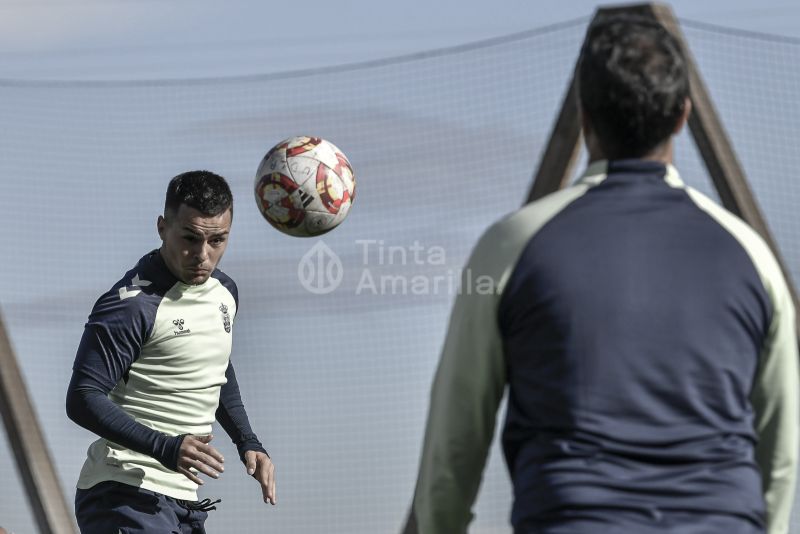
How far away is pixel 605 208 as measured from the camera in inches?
71.2

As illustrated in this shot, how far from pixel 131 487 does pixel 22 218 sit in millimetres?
3533

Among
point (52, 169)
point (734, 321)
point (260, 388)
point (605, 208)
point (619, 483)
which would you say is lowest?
point (260, 388)

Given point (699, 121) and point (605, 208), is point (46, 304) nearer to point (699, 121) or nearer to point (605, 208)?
point (699, 121)

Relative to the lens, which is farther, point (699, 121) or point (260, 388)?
point (260, 388)

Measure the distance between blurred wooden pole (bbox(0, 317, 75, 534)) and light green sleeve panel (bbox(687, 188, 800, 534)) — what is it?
4.56 m

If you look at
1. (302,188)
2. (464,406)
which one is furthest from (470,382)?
(302,188)

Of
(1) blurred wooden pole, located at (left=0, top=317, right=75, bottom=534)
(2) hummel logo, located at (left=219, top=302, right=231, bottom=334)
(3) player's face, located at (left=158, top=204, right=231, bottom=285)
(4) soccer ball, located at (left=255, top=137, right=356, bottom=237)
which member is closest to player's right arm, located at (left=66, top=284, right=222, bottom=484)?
(3) player's face, located at (left=158, top=204, right=231, bottom=285)

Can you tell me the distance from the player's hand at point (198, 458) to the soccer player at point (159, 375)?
4cm

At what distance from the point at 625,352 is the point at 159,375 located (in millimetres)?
2335

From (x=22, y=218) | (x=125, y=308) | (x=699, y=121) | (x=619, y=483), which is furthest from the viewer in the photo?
(x=22, y=218)

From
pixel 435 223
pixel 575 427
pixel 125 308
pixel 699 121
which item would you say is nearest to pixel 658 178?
pixel 575 427

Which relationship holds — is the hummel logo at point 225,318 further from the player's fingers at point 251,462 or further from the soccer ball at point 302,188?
the soccer ball at point 302,188

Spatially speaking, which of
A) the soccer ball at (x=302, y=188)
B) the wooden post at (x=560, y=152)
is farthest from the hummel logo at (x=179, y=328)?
the wooden post at (x=560, y=152)

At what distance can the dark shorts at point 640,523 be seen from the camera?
5.53 feet
